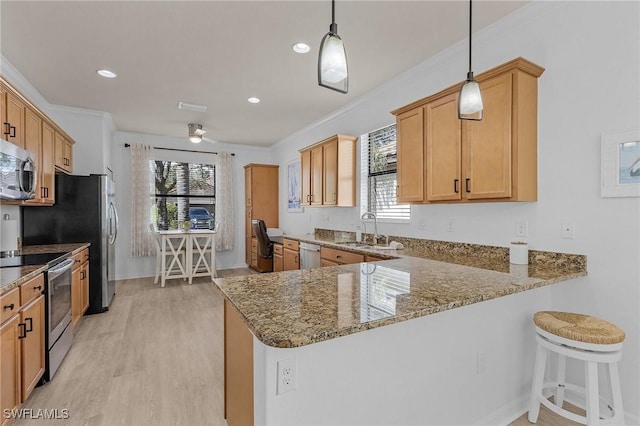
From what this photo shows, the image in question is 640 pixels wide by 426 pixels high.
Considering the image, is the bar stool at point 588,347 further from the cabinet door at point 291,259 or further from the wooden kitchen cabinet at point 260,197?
the wooden kitchen cabinet at point 260,197

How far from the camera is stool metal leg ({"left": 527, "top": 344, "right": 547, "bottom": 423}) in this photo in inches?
70.1

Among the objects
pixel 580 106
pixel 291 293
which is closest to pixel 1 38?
pixel 291 293

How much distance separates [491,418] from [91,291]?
14.1 ft

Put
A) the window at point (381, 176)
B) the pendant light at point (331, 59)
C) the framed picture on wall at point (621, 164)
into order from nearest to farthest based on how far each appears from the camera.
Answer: the pendant light at point (331, 59) → the framed picture on wall at point (621, 164) → the window at point (381, 176)

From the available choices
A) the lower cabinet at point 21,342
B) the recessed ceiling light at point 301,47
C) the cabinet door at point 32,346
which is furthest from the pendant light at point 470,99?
the cabinet door at point 32,346

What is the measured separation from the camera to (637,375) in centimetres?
181

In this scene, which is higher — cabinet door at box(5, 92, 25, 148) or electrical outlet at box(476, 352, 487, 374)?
cabinet door at box(5, 92, 25, 148)

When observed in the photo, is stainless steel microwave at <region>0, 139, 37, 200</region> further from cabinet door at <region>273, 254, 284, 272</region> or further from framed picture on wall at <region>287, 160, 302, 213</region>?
framed picture on wall at <region>287, 160, 302, 213</region>

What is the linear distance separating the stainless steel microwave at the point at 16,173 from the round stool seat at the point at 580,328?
3.63 m

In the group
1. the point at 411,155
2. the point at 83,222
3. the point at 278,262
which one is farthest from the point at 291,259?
the point at 83,222

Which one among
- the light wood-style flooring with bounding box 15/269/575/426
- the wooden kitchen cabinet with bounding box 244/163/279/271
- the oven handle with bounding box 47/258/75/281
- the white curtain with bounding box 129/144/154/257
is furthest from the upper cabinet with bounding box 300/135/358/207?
the white curtain with bounding box 129/144/154/257

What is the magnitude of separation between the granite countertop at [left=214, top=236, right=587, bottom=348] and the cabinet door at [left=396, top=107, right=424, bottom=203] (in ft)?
A: 2.54

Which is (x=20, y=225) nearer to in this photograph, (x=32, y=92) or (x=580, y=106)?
(x=32, y=92)

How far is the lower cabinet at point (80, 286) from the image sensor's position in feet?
10.5
